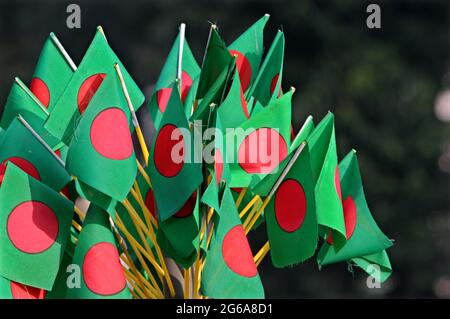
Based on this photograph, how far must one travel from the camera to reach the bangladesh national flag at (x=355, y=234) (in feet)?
6.18

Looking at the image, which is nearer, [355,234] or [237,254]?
[237,254]

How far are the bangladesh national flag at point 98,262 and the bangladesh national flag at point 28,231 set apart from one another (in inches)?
1.9

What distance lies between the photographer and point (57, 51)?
213cm

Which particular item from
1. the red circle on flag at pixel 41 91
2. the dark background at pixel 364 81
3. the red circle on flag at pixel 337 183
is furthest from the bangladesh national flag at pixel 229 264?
the dark background at pixel 364 81

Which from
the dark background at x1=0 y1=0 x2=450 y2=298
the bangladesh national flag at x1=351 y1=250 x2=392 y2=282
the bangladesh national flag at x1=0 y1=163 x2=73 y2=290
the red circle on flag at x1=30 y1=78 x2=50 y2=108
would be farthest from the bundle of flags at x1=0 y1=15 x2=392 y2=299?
the dark background at x1=0 y1=0 x2=450 y2=298

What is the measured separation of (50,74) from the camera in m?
2.14

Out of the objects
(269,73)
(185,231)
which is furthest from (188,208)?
(269,73)

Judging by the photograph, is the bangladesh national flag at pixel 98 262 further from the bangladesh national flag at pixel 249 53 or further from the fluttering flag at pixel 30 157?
the bangladesh national flag at pixel 249 53

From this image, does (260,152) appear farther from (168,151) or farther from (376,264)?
(376,264)

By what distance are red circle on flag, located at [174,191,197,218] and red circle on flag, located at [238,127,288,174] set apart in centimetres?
11

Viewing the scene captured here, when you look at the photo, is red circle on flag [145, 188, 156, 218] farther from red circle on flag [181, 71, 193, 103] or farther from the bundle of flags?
red circle on flag [181, 71, 193, 103]

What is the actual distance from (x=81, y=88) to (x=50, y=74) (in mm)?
289

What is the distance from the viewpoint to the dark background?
19.2 feet

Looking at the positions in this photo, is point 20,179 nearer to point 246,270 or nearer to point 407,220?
point 246,270
